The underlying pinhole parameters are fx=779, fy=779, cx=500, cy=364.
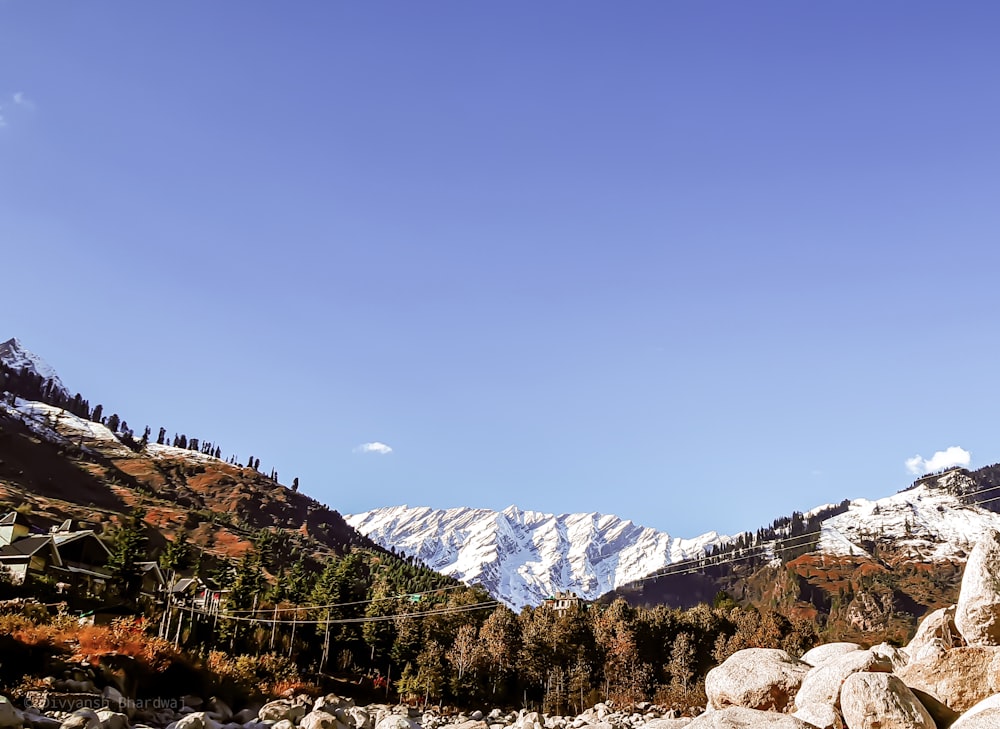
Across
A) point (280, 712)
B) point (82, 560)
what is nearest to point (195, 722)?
point (280, 712)

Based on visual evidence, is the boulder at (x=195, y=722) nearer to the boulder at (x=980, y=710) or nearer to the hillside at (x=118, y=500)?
the boulder at (x=980, y=710)

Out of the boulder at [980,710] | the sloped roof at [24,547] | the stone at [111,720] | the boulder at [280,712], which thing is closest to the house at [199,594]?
the sloped roof at [24,547]

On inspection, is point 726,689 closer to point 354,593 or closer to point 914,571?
point 354,593

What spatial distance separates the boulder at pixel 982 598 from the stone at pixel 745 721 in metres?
5.86

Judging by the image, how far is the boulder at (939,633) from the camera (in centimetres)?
2211

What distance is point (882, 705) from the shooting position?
18.5 meters

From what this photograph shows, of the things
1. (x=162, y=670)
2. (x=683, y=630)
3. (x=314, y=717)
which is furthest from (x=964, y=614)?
(x=683, y=630)

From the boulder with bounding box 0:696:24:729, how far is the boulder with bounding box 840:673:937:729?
22522mm

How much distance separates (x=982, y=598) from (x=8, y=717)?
2702cm

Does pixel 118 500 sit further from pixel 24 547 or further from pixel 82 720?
pixel 82 720

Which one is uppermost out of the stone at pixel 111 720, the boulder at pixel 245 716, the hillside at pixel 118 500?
the hillside at pixel 118 500

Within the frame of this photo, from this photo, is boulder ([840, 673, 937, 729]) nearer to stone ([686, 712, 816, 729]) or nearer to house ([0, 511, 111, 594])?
stone ([686, 712, 816, 729])

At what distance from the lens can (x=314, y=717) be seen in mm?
32375

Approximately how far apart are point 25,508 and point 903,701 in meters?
119
